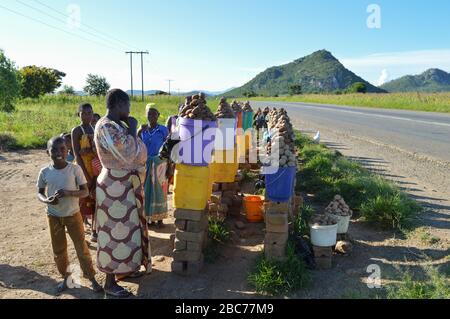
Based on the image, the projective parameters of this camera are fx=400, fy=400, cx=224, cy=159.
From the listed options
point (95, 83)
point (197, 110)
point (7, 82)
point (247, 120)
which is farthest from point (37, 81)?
point (197, 110)

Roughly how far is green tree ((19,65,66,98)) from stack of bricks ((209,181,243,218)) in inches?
1890

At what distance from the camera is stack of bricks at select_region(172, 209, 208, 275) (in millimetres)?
3992

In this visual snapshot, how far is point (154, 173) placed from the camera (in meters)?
5.14

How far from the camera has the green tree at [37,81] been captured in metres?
48.5

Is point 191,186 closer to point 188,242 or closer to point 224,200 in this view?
point 188,242

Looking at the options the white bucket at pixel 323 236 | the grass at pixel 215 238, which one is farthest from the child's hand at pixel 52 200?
the white bucket at pixel 323 236

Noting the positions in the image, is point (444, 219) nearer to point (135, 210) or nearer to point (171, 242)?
point (171, 242)

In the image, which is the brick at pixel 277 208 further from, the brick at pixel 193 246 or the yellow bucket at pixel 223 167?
the yellow bucket at pixel 223 167

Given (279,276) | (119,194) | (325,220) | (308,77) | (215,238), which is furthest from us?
(308,77)

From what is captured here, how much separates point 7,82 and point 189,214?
15.9 meters

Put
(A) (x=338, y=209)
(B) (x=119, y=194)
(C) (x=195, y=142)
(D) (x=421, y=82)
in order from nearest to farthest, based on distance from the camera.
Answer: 1. (B) (x=119, y=194)
2. (C) (x=195, y=142)
3. (A) (x=338, y=209)
4. (D) (x=421, y=82)

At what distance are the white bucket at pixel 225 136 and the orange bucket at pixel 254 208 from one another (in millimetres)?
742
